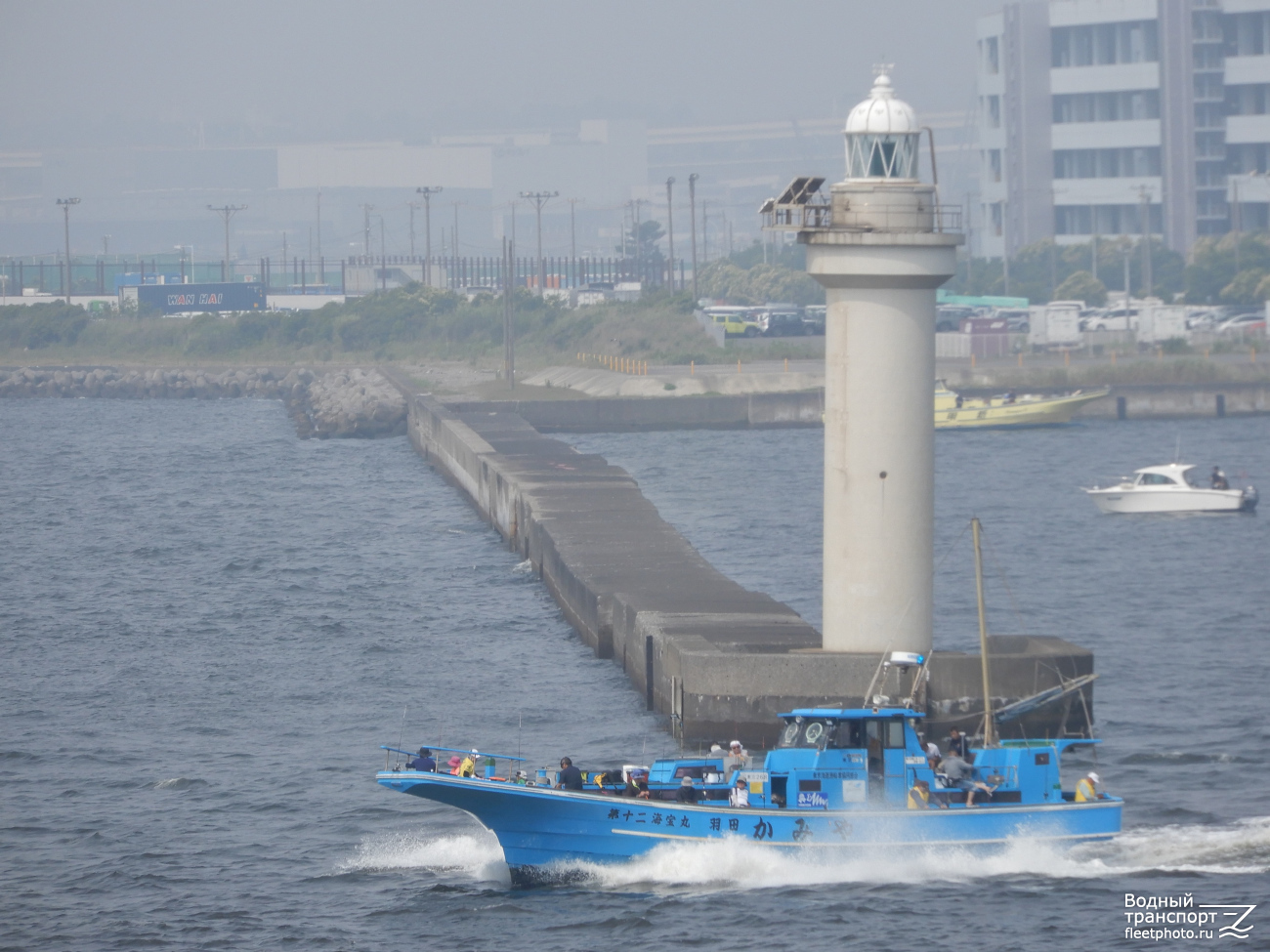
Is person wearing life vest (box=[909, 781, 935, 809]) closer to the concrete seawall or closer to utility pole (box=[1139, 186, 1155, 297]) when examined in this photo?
the concrete seawall

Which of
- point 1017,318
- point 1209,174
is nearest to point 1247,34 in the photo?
point 1209,174

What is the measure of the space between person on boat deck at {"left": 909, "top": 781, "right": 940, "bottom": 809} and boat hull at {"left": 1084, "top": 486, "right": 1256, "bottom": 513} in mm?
38592

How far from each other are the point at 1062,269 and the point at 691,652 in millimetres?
133462

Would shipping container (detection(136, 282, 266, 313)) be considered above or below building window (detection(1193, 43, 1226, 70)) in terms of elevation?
below

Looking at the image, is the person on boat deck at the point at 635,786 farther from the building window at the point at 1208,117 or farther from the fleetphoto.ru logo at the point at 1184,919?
the building window at the point at 1208,117

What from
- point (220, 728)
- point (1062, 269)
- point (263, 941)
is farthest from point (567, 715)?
point (1062, 269)

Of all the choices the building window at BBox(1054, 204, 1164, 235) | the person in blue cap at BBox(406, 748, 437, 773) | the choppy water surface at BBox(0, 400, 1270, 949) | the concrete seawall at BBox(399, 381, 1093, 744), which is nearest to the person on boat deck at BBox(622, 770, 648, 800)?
the choppy water surface at BBox(0, 400, 1270, 949)

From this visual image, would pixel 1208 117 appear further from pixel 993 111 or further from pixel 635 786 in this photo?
pixel 635 786

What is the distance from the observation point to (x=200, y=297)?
511 ft

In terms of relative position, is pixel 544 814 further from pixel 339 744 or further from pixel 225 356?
pixel 225 356

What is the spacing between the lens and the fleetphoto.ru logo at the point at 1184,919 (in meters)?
22.8

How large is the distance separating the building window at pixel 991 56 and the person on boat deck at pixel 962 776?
5936 inches

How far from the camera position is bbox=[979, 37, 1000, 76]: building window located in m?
168

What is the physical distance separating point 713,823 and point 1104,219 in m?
146
